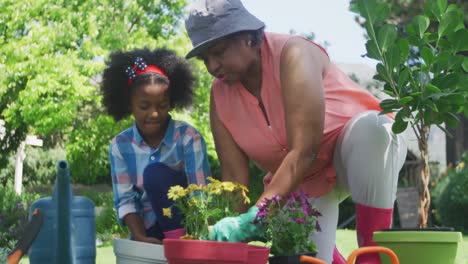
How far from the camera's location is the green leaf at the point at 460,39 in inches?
95.4

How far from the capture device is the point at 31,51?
14664 millimetres

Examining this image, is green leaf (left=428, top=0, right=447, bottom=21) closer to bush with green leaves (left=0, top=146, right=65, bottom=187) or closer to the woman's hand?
the woman's hand

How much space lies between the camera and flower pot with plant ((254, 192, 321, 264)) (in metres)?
2.04

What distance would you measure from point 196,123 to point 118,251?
38.7 ft

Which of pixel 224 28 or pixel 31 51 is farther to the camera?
pixel 31 51

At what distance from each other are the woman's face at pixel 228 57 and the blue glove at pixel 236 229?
1.85ft

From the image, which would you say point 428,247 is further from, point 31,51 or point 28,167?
point 28,167

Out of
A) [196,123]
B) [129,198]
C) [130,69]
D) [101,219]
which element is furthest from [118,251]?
[196,123]

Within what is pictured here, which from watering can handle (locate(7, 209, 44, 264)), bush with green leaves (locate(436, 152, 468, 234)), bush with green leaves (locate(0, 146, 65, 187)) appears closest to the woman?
Result: watering can handle (locate(7, 209, 44, 264))

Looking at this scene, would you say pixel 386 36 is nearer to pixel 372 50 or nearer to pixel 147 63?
pixel 372 50

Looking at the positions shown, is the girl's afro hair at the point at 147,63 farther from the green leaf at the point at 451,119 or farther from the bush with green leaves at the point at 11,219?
the green leaf at the point at 451,119

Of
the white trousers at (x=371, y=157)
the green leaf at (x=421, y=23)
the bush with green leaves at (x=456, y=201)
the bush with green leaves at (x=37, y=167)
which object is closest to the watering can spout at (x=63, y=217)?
the white trousers at (x=371, y=157)

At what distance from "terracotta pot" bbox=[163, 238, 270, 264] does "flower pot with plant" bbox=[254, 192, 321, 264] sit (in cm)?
21

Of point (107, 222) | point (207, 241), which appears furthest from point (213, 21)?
point (107, 222)
